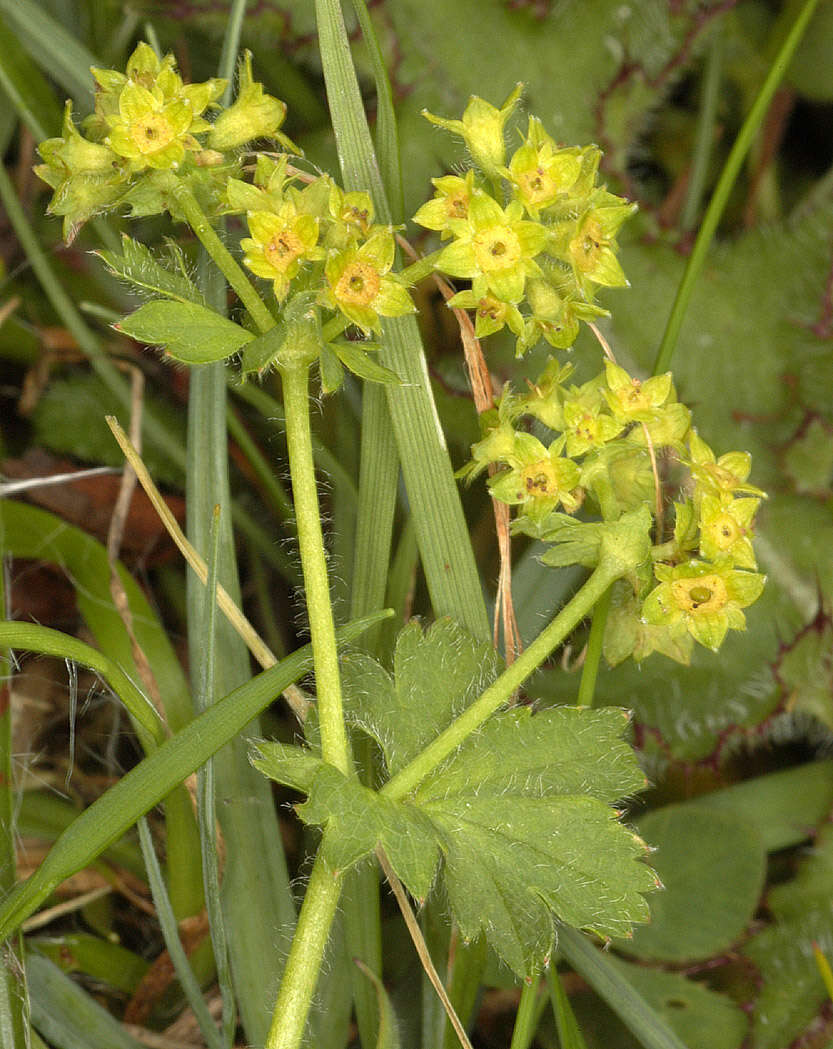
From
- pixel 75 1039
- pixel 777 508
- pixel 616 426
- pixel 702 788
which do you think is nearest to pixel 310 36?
pixel 616 426

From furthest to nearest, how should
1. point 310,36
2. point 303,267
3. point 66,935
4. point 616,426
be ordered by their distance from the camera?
1. point 310,36
2. point 66,935
3. point 616,426
4. point 303,267

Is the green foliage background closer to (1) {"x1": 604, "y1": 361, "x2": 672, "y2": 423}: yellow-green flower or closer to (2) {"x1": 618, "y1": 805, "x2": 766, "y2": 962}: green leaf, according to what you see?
(2) {"x1": 618, "y1": 805, "x2": 766, "y2": 962}: green leaf

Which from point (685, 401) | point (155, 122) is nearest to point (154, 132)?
point (155, 122)

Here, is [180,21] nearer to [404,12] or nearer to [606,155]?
[404,12]

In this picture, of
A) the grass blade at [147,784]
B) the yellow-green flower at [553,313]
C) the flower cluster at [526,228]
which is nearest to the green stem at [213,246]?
the flower cluster at [526,228]

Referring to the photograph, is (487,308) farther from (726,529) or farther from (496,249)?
(726,529)

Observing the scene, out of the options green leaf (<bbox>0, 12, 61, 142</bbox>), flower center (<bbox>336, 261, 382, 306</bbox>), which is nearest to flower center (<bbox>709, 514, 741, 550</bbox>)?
flower center (<bbox>336, 261, 382, 306</bbox>)

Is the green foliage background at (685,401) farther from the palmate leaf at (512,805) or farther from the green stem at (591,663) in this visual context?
the palmate leaf at (512,805)
